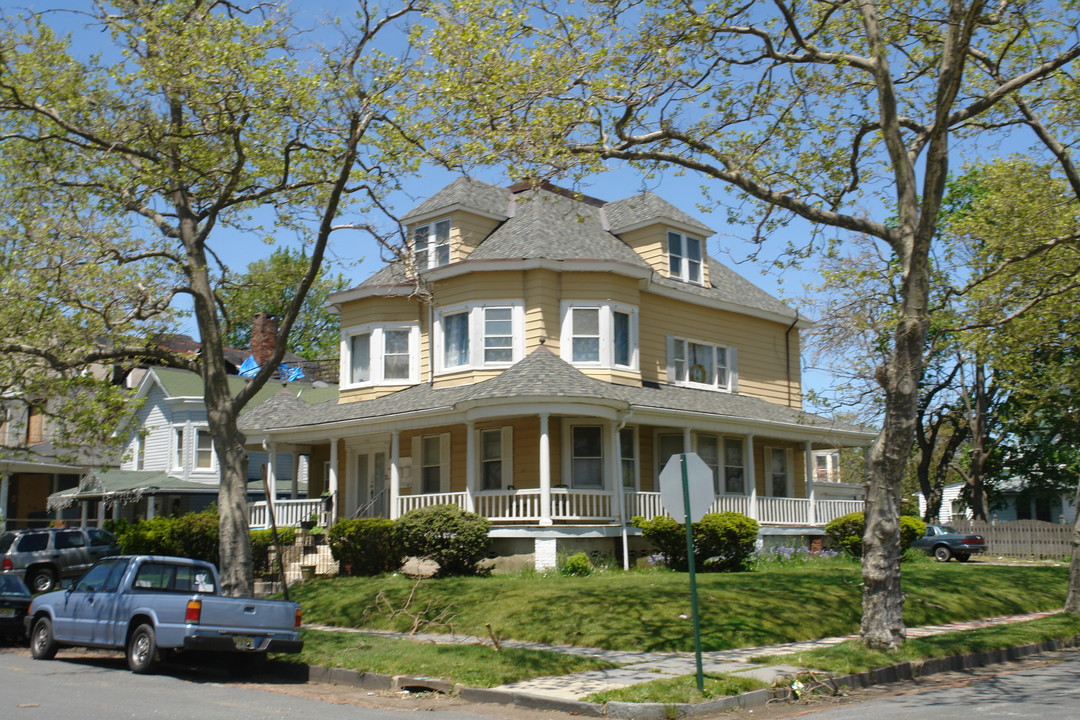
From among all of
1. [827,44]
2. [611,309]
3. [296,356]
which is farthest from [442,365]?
[296,356]

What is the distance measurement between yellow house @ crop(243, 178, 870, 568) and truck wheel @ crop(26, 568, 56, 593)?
22.1 ft

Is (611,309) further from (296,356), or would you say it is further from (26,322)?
(296,356)

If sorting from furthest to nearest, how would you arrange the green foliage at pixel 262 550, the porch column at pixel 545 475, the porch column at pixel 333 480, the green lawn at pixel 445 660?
the porch column at pixel 333 480, the green foliage at pixel 262 550, the porch column at pixel 545 475, the green lawn at pixel 445 660

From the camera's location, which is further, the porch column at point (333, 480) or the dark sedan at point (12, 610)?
the porch column at point (333, 480)

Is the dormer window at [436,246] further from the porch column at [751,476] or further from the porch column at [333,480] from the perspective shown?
the porch column at [751,476]

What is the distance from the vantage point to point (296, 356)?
5553 cm

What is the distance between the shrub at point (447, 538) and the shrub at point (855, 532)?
10403mm

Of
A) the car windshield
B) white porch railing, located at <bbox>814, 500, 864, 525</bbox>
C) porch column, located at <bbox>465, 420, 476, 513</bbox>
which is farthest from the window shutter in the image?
the car windshield

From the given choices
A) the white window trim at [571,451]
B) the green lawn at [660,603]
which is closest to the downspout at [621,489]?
the white window trim at [571,451]

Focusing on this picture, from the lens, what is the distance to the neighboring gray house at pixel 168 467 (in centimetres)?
3744

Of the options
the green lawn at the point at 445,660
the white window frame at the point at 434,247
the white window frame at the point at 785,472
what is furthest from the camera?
the white window frame at the point at 785,472

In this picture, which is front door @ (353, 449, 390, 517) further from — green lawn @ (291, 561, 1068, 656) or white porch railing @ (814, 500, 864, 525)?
white porch railing @ (814, 500, 864, 525)

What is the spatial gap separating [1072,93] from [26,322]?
19.9 m

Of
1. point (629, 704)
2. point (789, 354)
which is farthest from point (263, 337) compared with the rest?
point (629, 704)
